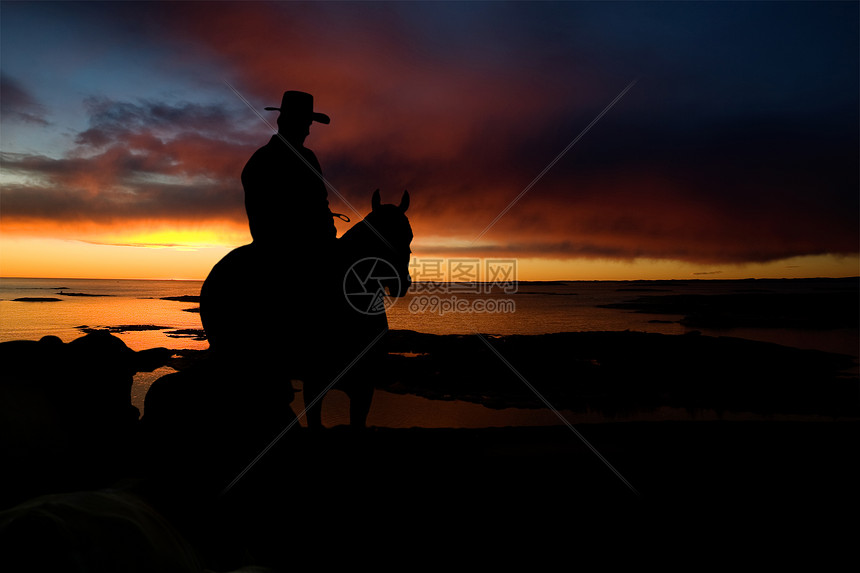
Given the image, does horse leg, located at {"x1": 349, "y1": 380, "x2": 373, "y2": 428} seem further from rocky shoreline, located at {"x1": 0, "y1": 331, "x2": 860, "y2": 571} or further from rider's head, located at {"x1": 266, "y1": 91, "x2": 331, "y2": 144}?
rider's head, located at {"x1": 266, "y1": 91, "x2": 331, "y2": 144}

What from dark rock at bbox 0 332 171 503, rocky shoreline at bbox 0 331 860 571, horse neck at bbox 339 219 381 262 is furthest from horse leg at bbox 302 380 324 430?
dark rock at bbox 0 332 171 503

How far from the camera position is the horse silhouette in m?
4.79

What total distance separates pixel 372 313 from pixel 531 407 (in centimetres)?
726

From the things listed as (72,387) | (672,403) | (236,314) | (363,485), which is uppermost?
(236,314)

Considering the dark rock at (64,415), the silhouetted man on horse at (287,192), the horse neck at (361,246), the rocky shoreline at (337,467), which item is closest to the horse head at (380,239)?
the horse neck at (361,246)

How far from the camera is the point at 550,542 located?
10.8 ft

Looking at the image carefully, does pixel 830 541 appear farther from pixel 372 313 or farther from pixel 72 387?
pixel 72 387

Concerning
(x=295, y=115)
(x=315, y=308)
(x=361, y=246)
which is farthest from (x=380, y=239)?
(x=295, y=115)

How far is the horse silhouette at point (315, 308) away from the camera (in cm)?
479

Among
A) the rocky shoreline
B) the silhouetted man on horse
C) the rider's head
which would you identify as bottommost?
the rocky shoreline

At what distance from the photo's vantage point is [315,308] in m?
4.91

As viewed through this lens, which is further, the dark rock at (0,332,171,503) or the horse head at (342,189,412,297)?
the horse head at (342,189,412,297)

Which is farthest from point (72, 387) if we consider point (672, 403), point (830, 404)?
point (830, 404)

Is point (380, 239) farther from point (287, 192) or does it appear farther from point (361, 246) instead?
point (287, 192)
